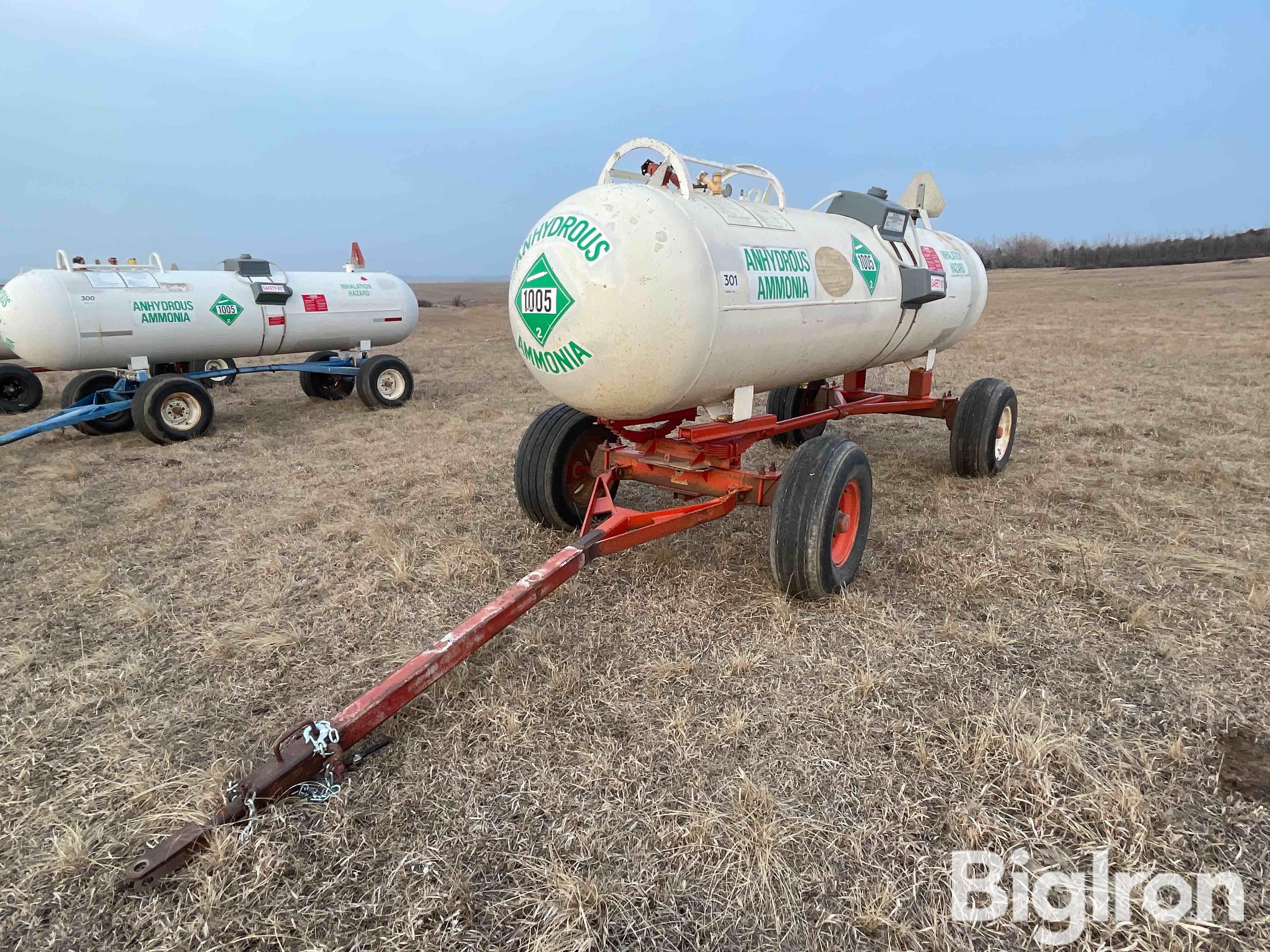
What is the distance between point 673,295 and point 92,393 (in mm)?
8773

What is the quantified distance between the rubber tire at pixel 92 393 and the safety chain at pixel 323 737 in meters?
7.33

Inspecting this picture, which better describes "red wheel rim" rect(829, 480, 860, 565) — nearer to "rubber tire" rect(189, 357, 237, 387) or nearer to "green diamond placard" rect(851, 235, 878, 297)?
"green diamond placard" rect(851, 235, 878, 297)

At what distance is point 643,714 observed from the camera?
9.37 feet

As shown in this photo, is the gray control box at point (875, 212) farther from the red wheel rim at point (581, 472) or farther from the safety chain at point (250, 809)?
the safety chain at point (250, 809)

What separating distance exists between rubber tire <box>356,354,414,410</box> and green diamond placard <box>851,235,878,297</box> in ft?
22.4

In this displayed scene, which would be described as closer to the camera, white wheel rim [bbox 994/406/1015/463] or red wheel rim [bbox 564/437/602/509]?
red wheel rim [bbox 564/437/602/509]

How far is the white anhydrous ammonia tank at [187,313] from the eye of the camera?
24.0 feet

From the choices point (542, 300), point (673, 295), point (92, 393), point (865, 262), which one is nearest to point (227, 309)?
point (92, 393)

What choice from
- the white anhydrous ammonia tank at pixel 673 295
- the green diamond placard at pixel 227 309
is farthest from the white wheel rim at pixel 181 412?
the white anhydrous ammonia tank at pixel 673 295

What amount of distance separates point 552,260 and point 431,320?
22882mm

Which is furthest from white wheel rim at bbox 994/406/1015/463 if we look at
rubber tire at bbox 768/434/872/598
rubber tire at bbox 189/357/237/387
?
rubber tire at bbox 189/357/237/387

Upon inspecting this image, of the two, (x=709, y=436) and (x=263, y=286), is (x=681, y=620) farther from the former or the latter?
(x=263, y=286)

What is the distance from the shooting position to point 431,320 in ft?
81.1

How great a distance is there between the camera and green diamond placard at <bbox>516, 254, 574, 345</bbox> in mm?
3365
